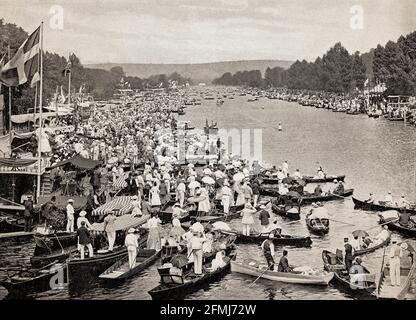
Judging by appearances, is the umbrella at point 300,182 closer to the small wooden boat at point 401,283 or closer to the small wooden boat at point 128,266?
the small wooden boat at point 401,283

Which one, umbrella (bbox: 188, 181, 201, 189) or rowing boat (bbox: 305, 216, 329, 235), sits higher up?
umbrella (bbox: 188, 181, 201, 189)

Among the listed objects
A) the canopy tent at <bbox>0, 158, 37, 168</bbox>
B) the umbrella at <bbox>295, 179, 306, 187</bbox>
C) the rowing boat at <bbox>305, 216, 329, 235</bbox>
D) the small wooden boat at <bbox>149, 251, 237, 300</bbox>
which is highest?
the canopy tent at <bbox>0, 158, 37, 168</bbox>

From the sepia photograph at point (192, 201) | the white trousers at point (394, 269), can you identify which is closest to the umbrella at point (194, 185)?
the sepia photograph at point (192, 201)

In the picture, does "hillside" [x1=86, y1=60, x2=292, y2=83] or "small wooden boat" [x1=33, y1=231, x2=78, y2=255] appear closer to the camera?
"small wooden boat" [x1=33, y1=231, x2=78, y2=255]

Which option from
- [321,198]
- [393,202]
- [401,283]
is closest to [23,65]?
[321,198]

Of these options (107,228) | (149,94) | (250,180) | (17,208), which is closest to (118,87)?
(149,94)

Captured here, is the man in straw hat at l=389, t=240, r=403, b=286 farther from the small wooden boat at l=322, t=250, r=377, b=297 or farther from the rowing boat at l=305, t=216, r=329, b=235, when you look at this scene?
the rowing boat at l=305, t=216, r=329, b=235

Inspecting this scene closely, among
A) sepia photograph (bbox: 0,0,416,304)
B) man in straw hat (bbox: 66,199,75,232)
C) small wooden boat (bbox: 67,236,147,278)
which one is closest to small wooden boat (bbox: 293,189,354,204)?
sepia photograph (bbox: 0,0,416,304)
